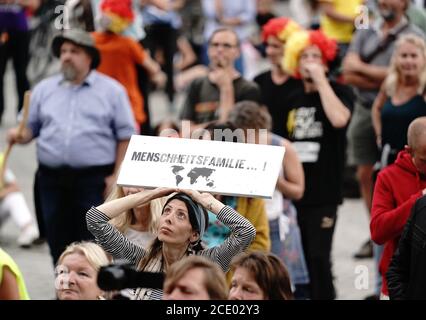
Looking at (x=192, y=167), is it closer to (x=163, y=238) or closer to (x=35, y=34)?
(x=163, y=238)

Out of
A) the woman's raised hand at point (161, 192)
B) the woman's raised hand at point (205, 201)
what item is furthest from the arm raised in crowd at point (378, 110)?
the woman's raised hand at point (161, 192)

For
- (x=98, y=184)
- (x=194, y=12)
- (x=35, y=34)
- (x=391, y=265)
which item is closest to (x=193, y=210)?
(x=391, y=265)

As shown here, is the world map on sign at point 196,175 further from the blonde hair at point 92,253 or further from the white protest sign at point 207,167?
the blonde hair at point 92,253

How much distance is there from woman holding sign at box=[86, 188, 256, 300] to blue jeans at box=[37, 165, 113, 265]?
238 cm

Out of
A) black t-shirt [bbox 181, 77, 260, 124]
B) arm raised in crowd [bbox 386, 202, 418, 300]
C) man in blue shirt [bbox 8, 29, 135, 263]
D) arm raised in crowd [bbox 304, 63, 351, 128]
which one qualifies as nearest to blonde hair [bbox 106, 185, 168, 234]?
arm raised in crowd [bbox 386, 202, 418, 300]

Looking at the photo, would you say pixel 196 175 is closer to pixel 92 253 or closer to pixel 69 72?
pixel 92 253

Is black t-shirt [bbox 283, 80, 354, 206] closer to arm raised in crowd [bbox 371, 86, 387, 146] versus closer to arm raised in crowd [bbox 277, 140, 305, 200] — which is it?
arm raised in crowd [bbox 277, 140, 305, 200]

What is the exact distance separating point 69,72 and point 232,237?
295 centimetres

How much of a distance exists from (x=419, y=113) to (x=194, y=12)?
9857mm

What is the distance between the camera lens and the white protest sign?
5.94 metres

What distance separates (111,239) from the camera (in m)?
6.38

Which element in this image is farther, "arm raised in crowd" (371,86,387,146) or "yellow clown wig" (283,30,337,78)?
"arm raised in crowd" (371,86,387,146)

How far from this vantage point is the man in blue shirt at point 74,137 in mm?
8695

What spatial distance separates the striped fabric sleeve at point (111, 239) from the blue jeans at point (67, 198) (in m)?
2.32
